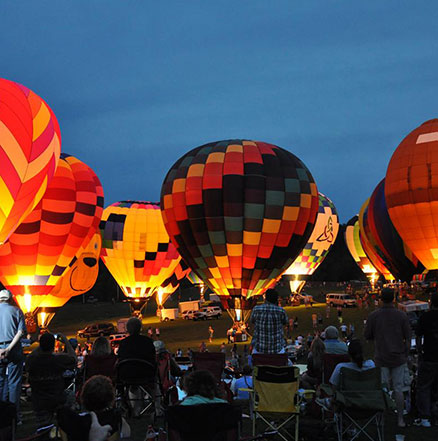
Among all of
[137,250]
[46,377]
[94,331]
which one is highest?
[137,250]

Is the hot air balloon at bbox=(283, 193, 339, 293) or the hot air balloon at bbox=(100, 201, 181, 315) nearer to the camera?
the hot air balloon at bbox=(100, 201, 181, 315)

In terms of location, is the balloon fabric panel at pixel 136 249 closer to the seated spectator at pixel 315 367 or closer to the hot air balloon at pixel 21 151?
the hot air balloon at pixel 21 151

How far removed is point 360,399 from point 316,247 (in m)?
31.5

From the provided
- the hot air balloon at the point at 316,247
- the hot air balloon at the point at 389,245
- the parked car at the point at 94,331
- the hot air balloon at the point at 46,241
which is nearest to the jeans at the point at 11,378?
the hot air balloon at the point at 46,241

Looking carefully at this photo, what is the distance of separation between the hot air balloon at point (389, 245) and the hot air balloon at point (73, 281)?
13.2 metres

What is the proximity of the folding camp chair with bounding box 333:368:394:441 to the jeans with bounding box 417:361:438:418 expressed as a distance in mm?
928

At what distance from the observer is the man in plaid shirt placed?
20.7ft

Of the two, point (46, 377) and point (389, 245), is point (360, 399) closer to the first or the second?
point (46, 377)

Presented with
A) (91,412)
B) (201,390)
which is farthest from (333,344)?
(91,412)

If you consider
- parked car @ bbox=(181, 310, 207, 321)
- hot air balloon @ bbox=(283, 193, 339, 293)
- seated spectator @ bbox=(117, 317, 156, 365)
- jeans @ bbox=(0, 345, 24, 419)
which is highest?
hot air balloon @ bbox=(283, 193, 339, 293)

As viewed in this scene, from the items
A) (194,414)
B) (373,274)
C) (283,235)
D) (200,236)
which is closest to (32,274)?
(200,236)

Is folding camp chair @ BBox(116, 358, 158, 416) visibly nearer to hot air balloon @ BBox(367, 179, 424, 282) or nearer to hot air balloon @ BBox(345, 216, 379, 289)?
hot air balloon @ BBox(367, 179, 424, 282)

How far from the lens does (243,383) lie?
613 centimetres

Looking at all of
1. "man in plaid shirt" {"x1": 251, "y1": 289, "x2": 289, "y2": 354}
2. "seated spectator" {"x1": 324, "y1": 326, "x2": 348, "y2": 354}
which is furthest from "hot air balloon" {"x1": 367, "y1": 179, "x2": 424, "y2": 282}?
"seated spectator" {"x1": 324, "y1": 326, "x2": 348, "y2": 354}
